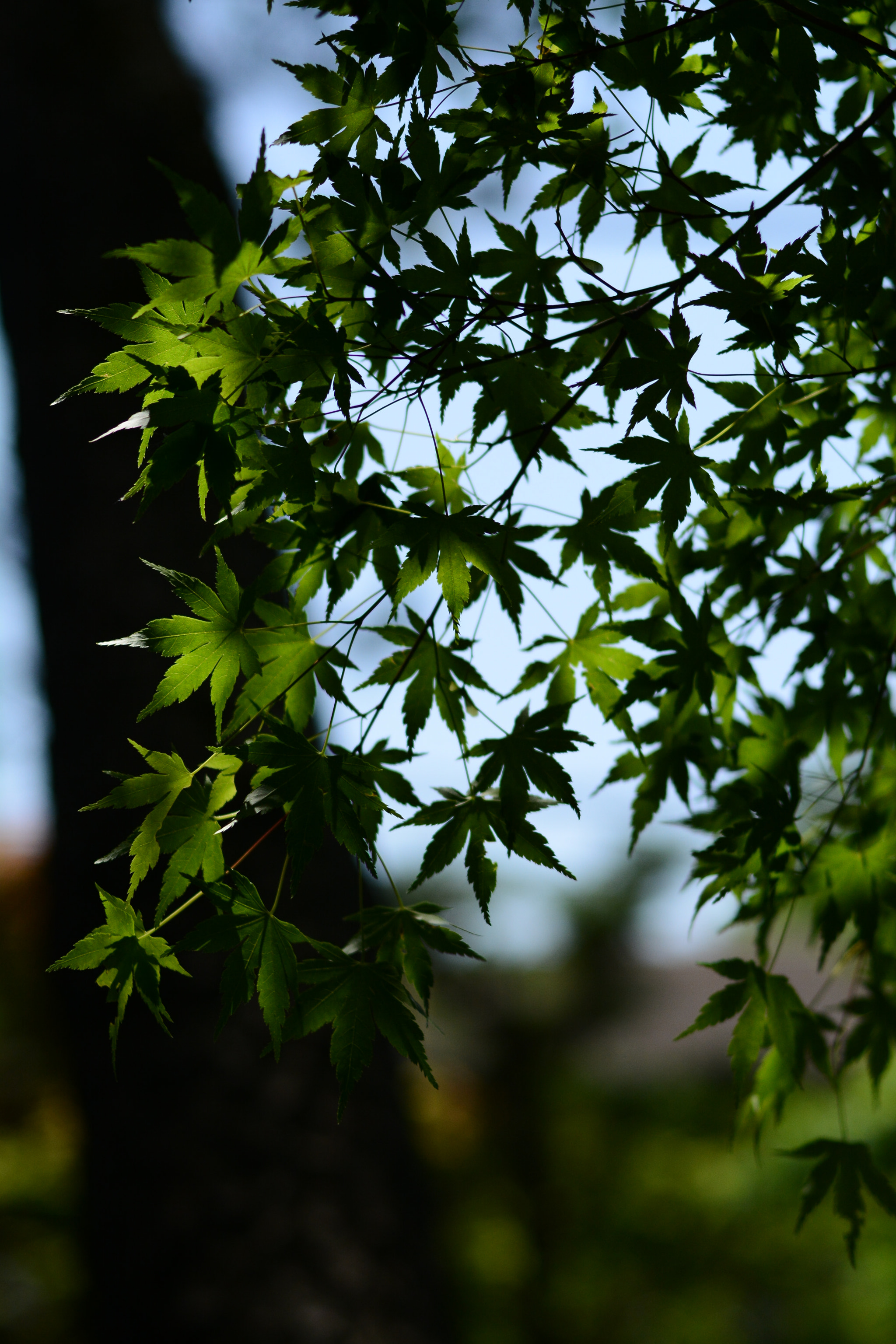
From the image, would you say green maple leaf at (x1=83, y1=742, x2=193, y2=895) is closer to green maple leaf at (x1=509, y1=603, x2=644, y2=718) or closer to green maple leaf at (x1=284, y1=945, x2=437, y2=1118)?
green maple leaf at (x1=284, y1=945, x2=437, y2=1118)

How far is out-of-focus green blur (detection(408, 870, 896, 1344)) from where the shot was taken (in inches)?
290

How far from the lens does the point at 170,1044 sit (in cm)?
275

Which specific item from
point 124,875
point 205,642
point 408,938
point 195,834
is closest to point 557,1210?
point 124,875

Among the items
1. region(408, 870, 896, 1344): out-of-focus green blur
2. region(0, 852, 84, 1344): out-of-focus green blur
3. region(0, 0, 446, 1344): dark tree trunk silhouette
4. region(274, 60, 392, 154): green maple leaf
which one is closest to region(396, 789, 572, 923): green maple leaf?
region(274, 60, 392, 154): green maple leaf

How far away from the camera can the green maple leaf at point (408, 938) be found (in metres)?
1.25

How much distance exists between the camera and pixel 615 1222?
297 inches

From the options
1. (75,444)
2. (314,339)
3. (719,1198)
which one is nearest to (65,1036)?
(75,444)

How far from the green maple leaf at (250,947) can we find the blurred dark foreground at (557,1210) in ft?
20.5

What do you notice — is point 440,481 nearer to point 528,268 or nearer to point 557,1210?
point 528,268

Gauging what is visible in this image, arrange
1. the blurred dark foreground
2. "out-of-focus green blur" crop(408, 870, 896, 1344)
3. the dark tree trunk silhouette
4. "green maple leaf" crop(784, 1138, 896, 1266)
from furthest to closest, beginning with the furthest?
1. "out-of-focus green blur" crop(408, 870, 896, 1344)
2. the blurred dark foreground
3. the dark tree trunk silhouette
4. "green maple leaf" crop(784, 1138, 896, 1266)

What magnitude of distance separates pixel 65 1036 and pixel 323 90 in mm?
2797

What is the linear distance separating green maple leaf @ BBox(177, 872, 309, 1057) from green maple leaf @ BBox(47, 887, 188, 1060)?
5cm

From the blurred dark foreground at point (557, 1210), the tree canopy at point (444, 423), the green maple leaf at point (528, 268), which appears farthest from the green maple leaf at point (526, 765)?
the blurred dark foreground at point (557, 1210)

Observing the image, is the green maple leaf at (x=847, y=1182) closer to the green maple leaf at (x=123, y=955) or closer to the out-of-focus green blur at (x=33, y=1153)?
the green maple leaf at (x=123, y=955)
